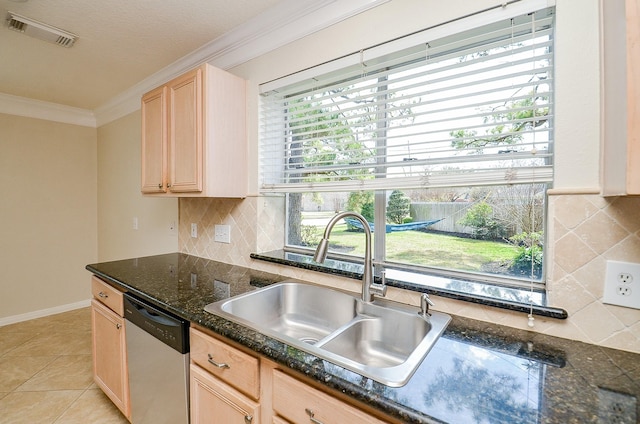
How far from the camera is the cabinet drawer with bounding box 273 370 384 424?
29.6 inches

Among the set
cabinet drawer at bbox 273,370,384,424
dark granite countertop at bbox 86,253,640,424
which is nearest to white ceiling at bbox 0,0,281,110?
dark granite countertop at bbox 86,253,640,424

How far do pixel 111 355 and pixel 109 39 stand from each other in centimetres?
201

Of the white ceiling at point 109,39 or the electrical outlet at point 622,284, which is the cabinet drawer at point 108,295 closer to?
the white ceiling at point 109,39

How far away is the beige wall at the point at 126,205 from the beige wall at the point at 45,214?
6.4 inches

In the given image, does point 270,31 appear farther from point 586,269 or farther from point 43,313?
point 43,313

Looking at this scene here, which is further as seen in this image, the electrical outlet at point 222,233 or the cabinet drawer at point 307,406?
the electrical outlet at point 222,233

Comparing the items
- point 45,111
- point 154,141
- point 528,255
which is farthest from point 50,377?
point 528,255

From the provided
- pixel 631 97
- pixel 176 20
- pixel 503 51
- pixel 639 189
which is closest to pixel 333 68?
pixel 503 51

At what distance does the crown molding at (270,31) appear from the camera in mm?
1515

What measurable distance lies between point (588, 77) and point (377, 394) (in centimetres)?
114

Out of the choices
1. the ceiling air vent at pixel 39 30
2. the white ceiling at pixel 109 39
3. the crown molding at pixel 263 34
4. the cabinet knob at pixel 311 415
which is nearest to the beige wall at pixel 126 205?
the crown molding at pixel 263 34

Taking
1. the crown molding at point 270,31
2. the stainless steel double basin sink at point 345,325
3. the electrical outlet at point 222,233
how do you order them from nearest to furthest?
1. the stainless steel double basin sink at point 345,325
2. the crown molding at point 270,31
3. the electrical outlet at point 222,233

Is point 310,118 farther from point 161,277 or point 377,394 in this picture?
point 377,394

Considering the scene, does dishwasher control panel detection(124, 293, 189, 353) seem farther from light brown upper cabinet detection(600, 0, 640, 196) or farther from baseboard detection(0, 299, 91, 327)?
baseboard detection(0, 299, 91, 327)
